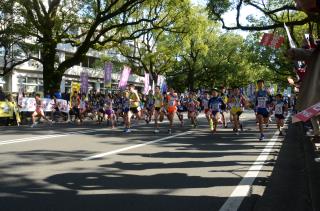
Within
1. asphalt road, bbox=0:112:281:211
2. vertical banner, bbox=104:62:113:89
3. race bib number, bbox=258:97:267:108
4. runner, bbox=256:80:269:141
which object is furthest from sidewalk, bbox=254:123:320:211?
vertical banner, bbox=104:62:113:89

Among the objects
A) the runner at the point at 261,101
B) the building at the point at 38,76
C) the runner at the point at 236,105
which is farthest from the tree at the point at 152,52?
the runner at the point at 261,101

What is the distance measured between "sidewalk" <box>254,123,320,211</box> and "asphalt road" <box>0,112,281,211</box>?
0.17m

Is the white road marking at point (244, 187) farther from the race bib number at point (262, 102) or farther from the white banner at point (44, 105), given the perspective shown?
the white banner at point (44, 105)

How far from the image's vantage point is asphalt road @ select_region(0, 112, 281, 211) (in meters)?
5.95

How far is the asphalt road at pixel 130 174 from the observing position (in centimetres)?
595

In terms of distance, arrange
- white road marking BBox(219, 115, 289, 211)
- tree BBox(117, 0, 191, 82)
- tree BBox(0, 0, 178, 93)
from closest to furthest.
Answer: white road marking BBox(219, 115, 289, 211), tree BBox(0, 0, 178, 93), tree BBox(117, 0, 191, 82)

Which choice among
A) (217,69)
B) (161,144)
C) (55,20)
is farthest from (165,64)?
(161,144)

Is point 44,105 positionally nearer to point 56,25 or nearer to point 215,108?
point 56,25

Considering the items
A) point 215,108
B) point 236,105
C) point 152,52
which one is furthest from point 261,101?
point 152,52

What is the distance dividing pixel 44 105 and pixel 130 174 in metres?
17.7

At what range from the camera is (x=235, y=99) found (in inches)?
696

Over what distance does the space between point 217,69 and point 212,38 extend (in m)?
6.52

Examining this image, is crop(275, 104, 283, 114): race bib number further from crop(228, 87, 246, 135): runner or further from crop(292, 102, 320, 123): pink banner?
crop(292, 102, 320, 123): pink banner

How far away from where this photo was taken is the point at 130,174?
7980 mm
